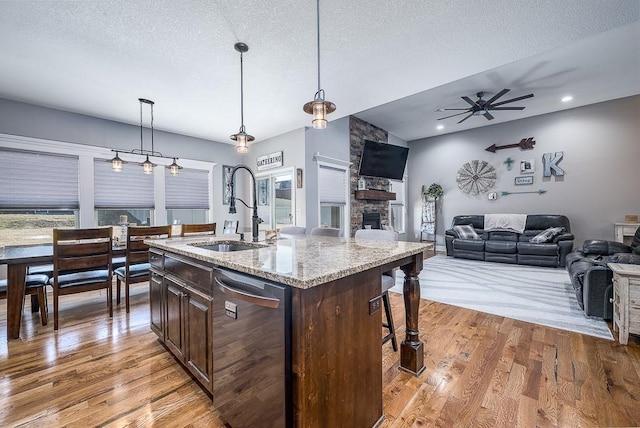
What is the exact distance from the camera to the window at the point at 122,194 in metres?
4.30

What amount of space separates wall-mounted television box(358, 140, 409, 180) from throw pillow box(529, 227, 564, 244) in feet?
10.2

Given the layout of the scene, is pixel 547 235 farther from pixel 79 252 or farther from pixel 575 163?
pixel 79 252

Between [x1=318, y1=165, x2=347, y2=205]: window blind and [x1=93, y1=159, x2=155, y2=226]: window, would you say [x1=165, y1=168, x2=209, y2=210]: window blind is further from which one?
[x1=318, y1=165, x2=347, y2=205]: window blind

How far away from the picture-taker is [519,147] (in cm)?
613

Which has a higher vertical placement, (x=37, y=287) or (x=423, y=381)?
(x=37, y=287)

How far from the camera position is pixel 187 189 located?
5301 mm

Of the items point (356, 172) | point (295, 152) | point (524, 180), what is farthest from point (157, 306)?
point (524, 180)

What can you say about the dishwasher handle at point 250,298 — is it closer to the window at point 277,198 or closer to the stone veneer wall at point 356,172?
the window at point 277,198

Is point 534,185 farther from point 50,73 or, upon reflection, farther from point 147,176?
point 50,73

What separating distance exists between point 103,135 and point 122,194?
97 centimetres

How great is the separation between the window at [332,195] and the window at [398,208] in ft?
6.47

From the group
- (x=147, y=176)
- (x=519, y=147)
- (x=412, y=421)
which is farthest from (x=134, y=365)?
(x=519, y=147)

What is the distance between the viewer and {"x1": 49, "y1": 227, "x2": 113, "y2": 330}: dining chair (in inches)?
100

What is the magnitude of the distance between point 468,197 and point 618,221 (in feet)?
8.70
